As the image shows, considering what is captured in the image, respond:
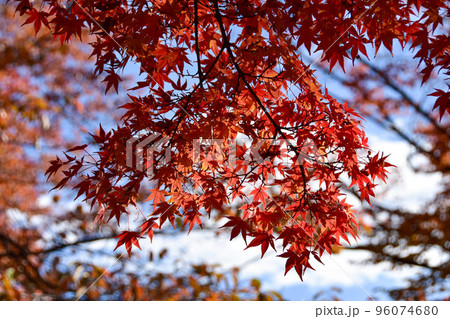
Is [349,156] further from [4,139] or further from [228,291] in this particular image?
[4,139]

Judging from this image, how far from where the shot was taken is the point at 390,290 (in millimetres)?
7004

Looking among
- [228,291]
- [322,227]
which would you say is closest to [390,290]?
[228,291]

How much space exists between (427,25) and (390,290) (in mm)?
6504

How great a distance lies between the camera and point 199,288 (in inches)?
159

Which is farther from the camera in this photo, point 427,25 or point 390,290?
point 390,290

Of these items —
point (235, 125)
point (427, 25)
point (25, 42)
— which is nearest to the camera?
point (427, 25)

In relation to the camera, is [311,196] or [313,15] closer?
[313,15]

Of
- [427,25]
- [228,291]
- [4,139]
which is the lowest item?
[228,291]

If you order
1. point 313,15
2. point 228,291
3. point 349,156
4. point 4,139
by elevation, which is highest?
point 4,139

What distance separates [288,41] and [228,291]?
9.50 feet

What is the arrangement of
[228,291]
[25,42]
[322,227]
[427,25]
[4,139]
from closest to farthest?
[427,25] → [322,227] → [228,291] → [4,139] → [25,42]

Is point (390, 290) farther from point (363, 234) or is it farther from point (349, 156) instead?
point (349, 156)

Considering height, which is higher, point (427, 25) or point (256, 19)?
point (256, 19)

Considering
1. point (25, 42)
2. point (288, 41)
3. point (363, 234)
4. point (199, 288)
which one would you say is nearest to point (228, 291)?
point (199, 288)
